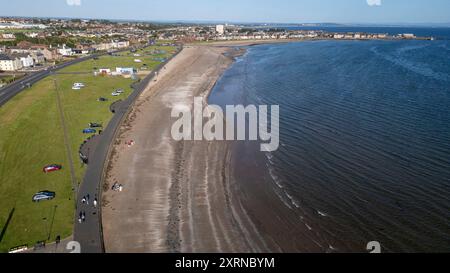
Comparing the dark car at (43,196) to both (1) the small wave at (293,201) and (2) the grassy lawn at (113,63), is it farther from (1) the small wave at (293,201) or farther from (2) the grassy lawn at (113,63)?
(2) the grassy lawn at (113,63)

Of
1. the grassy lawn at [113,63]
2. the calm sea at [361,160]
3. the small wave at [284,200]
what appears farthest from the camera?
the grassy lawn at [113,63]

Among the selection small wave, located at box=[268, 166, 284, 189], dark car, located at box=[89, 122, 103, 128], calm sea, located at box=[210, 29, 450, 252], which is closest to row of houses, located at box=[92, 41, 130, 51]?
calm sea, located at box=[210, 29, 450, 252]

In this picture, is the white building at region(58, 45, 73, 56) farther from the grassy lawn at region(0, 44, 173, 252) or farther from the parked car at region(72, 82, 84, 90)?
the parked car at region(72, 82, 84, 90)

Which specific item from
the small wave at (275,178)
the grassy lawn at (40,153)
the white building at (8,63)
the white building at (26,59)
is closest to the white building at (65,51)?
the white building at (26,59)
